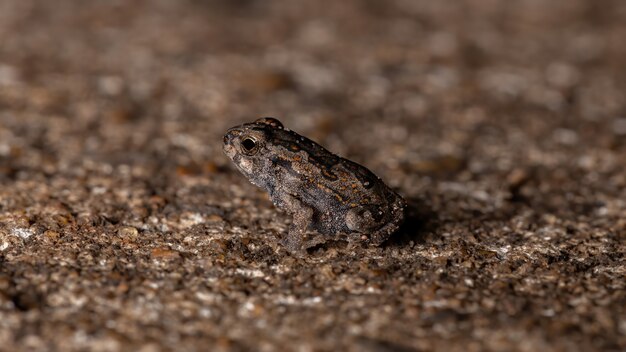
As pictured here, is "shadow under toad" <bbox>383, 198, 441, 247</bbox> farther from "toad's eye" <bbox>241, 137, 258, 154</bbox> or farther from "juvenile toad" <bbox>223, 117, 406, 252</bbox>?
"toad's eye" <bbox>241, 137, 258, 154</bbox>

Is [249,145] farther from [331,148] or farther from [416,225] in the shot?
[331,148]

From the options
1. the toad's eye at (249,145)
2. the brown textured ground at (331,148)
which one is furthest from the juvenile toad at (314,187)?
the brown textured ground at (331,148)

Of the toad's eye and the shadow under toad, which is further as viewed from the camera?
the shadow under toad

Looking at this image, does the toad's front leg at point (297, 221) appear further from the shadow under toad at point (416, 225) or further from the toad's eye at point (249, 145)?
the shadow under toad at point (416, 225)

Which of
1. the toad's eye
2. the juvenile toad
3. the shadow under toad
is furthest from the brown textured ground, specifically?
the toad's eye

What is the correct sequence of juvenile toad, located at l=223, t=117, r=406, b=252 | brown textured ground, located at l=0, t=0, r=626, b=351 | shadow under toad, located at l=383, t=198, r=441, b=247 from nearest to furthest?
brown textured ground, located at l=0, t=0, r=626, b=351
juvenile toad, located at l=223, t=117, r=406, b=252
shadow under toad, located at l=383, t=198, r=441, b=247

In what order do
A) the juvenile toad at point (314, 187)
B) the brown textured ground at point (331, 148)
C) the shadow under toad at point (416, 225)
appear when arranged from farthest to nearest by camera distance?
the shadow under toad at point (416, 225)
the juvenile toad at point (314, 187)
the brown textured ground at point (331, 148)
